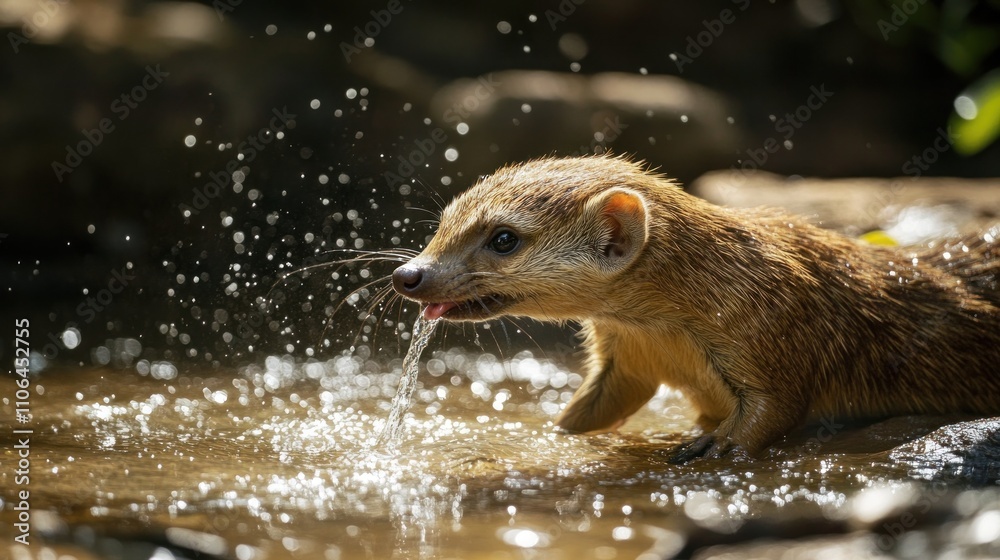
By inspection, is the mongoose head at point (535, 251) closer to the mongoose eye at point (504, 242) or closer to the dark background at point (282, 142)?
the mongoose eye at point (504, 242)

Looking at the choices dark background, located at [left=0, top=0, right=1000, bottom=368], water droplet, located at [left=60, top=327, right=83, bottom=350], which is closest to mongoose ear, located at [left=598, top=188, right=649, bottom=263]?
dark background, located at [left=0, top=0, right=1000, bottom=368]

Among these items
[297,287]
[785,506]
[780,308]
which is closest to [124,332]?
[297,287]

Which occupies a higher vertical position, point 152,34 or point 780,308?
point 152,34

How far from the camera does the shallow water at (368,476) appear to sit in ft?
12.6

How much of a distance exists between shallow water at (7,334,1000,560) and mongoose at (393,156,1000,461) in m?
0.35

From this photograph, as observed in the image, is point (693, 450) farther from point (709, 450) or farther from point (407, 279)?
point (407, 279)

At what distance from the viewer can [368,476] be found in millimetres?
4742

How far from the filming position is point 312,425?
19.6 ft

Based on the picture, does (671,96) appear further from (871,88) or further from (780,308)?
(780,308)

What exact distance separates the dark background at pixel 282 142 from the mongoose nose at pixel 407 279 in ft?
5.13

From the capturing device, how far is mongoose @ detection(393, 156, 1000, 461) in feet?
17.7

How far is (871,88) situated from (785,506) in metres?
9.14

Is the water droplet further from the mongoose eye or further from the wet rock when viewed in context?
the wet rock

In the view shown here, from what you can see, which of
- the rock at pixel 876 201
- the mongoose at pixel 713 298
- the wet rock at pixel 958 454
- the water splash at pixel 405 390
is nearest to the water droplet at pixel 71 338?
the water splash at pixel 405 390
